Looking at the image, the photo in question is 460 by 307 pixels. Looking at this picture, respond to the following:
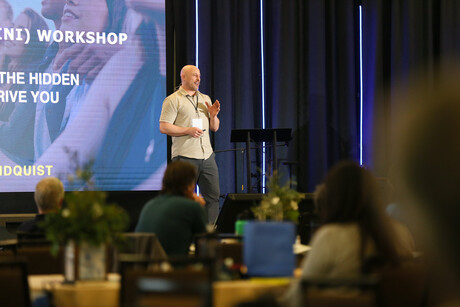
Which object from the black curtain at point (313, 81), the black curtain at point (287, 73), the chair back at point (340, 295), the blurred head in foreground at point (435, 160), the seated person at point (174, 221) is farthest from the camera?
the black curtain at point (313, 81)

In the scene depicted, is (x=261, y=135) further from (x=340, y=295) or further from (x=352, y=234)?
(x=340, y=295)

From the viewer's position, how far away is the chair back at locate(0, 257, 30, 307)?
2.37 meters

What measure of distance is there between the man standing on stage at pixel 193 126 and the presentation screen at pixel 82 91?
0.76m

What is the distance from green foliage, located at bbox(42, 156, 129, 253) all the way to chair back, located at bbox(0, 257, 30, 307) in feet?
0.51

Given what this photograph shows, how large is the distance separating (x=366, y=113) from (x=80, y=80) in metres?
3.66

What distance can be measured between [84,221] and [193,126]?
13.5 ft

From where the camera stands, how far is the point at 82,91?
716 centimetres

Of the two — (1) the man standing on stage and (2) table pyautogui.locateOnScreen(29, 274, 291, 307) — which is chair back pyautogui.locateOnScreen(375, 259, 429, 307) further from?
(1) the man standing on stage

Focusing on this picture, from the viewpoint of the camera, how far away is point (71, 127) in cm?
714

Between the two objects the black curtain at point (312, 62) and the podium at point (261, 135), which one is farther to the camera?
the black curtain at point (312, 62)

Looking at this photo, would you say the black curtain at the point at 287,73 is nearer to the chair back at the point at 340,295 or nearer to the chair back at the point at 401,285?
the chair back at the point at 401,285

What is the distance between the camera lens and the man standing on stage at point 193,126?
6590 millimetres

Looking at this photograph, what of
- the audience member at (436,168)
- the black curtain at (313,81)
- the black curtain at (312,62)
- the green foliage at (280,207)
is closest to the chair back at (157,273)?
the audience member at (436,168)

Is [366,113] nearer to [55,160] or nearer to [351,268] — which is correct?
[55,160]
